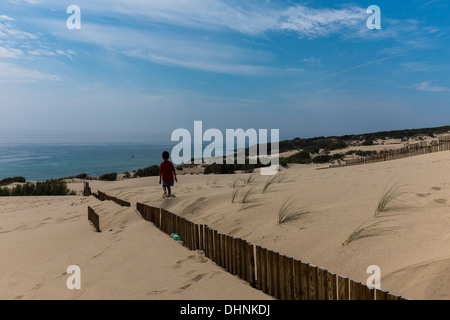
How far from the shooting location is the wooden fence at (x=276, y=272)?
265 cm

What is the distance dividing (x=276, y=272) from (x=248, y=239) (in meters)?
1.77

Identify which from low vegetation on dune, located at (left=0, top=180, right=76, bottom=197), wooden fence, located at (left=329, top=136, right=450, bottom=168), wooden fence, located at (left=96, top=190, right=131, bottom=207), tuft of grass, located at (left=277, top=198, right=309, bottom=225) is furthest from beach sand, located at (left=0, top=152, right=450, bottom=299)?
low vegetation on dune, located at (left=0, top=180, right=76, bottom=197)

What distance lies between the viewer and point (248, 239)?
16.7ft

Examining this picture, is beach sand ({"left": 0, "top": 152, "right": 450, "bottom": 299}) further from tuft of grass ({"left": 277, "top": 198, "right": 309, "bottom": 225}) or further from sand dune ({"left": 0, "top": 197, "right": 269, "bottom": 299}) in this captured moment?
tuft of grass ({"left": 277, "top": 198, "right": 309, "bottom": 225})

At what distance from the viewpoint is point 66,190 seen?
1720 centimetres

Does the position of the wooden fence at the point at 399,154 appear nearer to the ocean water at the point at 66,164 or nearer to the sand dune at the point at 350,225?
the sand dune at the point at 350,225

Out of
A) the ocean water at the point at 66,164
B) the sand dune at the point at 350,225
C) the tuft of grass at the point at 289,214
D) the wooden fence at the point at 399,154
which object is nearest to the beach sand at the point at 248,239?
the sand dune at the point at 350,225

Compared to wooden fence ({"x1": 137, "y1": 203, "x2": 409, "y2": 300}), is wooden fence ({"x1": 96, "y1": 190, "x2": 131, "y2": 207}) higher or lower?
lower

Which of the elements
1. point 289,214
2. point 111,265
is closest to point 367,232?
point 289,214

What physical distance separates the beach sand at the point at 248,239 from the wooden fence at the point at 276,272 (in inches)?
5.9

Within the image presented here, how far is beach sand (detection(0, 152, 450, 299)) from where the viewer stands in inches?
137

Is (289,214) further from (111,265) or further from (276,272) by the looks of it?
(111,265)

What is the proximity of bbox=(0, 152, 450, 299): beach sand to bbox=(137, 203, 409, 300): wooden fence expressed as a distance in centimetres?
15

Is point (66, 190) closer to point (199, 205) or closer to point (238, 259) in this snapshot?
point (199, 205)
